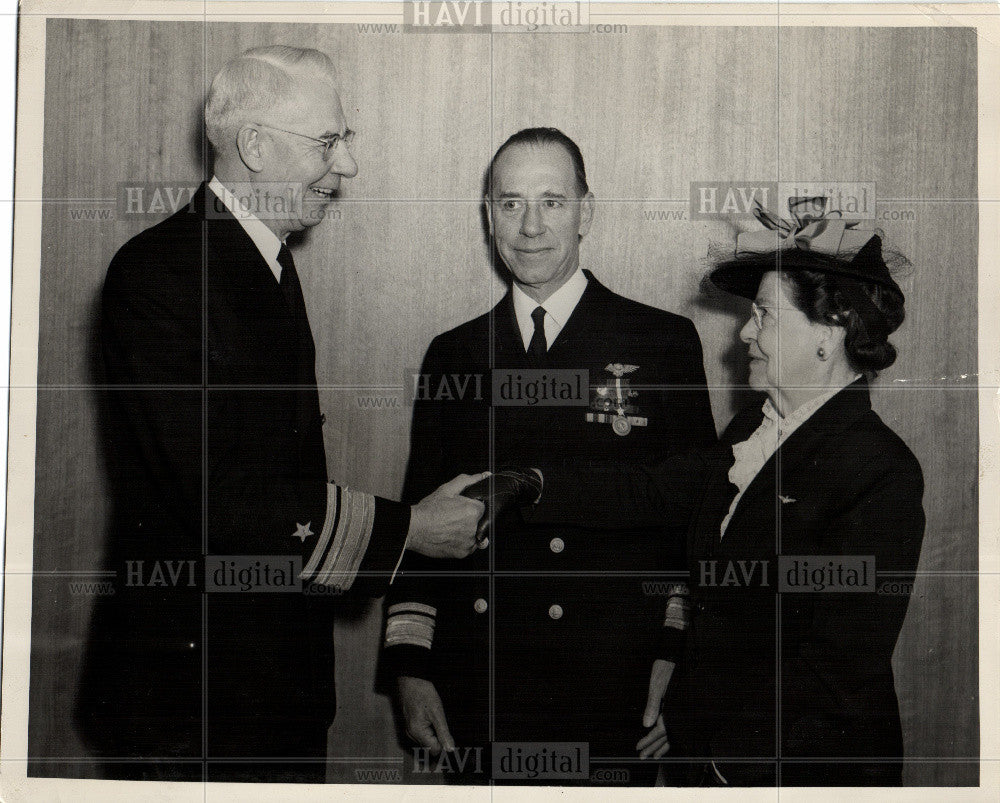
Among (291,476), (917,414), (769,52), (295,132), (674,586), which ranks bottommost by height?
(674,586)

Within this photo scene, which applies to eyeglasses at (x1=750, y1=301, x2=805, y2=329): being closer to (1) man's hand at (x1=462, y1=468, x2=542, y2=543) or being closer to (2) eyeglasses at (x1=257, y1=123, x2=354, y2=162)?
(1) man's hand at (x1=462, y1=468, x2=542, y2=543)

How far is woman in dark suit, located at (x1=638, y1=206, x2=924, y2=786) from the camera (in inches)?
68.7

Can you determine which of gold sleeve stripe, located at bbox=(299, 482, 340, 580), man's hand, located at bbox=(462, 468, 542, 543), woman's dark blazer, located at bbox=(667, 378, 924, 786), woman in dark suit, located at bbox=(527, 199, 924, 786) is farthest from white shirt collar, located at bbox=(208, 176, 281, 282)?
woman's dark blazer, located at bbox=(667, 378, 924, 786)

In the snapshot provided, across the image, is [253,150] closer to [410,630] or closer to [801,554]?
[410,630]

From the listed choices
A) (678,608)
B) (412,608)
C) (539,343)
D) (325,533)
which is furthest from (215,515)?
(678,608)

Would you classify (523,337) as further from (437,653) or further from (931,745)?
(931,745)

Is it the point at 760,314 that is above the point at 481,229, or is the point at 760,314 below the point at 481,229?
below

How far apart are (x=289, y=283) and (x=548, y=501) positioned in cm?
69

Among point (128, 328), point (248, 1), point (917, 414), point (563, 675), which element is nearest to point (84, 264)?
point (128, 328)

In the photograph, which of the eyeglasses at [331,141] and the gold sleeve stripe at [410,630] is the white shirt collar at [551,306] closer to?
the eyeglasses at [331,141]

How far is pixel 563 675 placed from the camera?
175cm

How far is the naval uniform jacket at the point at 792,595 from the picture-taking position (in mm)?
1746

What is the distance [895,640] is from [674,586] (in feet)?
1.54

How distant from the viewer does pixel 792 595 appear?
1.75 metres
